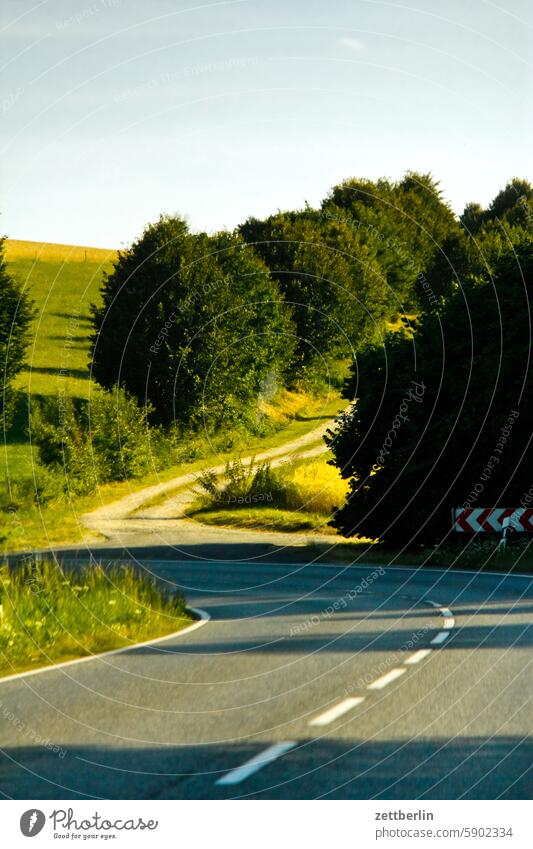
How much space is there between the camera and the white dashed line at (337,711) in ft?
29.7

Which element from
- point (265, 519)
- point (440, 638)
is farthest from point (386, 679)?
point (265, 519)

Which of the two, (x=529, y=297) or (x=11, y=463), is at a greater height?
(x=529, y=297)

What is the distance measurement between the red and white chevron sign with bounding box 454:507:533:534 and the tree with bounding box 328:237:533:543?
84.0 inches

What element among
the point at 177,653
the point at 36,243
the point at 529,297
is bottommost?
the point at 177,653

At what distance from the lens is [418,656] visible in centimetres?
1280

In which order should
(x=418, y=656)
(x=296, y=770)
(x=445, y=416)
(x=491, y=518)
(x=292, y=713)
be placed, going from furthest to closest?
(x=445, y=416), (x=491, y=518), (x=418, y=656), (x=292, y=713), (x=296, y=770)

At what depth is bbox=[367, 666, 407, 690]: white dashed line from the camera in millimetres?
10750

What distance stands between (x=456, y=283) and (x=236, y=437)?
2854 cm

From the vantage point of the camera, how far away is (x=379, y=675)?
11414 mm

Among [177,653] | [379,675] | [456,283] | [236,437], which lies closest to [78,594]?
[177,653]

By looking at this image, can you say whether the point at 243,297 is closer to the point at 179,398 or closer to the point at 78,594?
the point at 179,398

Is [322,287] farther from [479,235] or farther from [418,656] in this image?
[418,656]

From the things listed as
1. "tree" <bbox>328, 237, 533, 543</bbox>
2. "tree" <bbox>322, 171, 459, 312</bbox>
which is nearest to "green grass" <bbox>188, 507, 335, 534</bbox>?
"tree" <bbox>328, 237, 533, 543</bbox>

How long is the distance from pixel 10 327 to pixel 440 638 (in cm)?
4143
